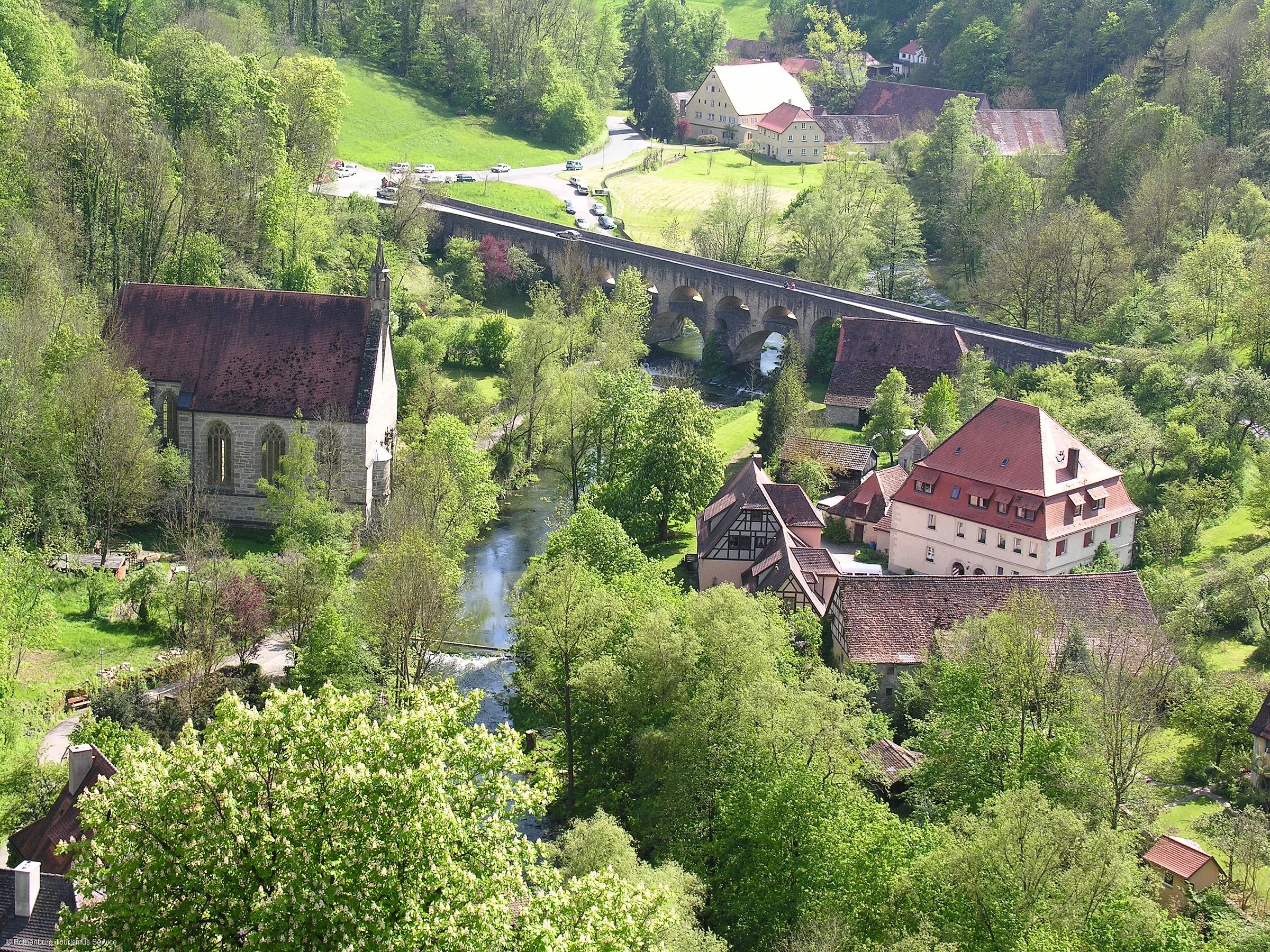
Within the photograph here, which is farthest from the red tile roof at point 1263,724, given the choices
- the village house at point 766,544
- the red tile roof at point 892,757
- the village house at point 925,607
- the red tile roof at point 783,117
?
the red tile roof at point 783,117

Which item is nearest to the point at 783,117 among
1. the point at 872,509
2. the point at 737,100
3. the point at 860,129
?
the point at 860,129

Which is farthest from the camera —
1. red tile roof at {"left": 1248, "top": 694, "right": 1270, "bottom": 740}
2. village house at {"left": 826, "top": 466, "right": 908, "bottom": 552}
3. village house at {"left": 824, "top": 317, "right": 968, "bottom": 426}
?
village house at {"left": 824, "top": 317, "right": 968, "bottom": 426}

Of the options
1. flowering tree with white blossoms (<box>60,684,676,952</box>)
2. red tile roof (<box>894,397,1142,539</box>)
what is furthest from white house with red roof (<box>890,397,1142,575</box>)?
flowering tree with white blossoms (<box>60,684,676,952</box>)

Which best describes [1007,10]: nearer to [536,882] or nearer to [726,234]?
[726,234]

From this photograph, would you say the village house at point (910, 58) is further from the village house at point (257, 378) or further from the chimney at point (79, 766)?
the chimney at point (79, 766)

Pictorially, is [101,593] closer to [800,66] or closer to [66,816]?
[66,816]

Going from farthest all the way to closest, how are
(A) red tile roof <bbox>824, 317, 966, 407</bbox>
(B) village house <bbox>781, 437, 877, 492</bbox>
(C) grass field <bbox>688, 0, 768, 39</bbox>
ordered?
(C) grass field <bbox>688, 0, 768, 39</bbox> → (A) red tile roof <bbox>824, 317, 966, 407</bbox> → (B) village house <bbox>781, 437, 877, 492</bbox>

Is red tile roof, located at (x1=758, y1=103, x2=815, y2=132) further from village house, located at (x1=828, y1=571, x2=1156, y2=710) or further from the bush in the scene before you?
the bush
